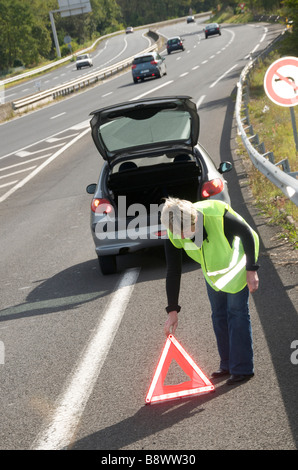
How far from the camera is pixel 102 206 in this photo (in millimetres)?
9500

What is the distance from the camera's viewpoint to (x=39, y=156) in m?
25.0

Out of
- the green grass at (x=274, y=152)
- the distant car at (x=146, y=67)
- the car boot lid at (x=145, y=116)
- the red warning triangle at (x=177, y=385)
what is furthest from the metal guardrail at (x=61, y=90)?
the red warning triangle at (x=177, y=385)

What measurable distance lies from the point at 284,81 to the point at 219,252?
26.5ft

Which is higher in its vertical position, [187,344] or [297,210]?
[187,344]

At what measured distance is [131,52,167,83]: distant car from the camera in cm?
4850

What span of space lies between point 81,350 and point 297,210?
499cm

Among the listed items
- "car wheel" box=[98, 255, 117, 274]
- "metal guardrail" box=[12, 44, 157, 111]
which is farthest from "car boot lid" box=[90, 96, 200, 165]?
"metal guardrail" box=[12, 44, 157, 111]

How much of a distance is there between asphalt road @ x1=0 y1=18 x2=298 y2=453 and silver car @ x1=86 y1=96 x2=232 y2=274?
42 cm

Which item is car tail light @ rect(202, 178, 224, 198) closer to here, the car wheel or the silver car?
the silver car

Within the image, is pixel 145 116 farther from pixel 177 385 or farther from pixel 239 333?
pixel 177 385

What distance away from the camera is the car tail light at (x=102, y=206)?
9.45m

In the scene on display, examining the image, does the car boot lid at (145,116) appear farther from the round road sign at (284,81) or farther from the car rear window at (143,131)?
the car rear window at (143,131)

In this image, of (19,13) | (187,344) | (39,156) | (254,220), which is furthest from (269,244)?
(19,13)

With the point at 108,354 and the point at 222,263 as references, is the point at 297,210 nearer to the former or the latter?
the point at 108,354
